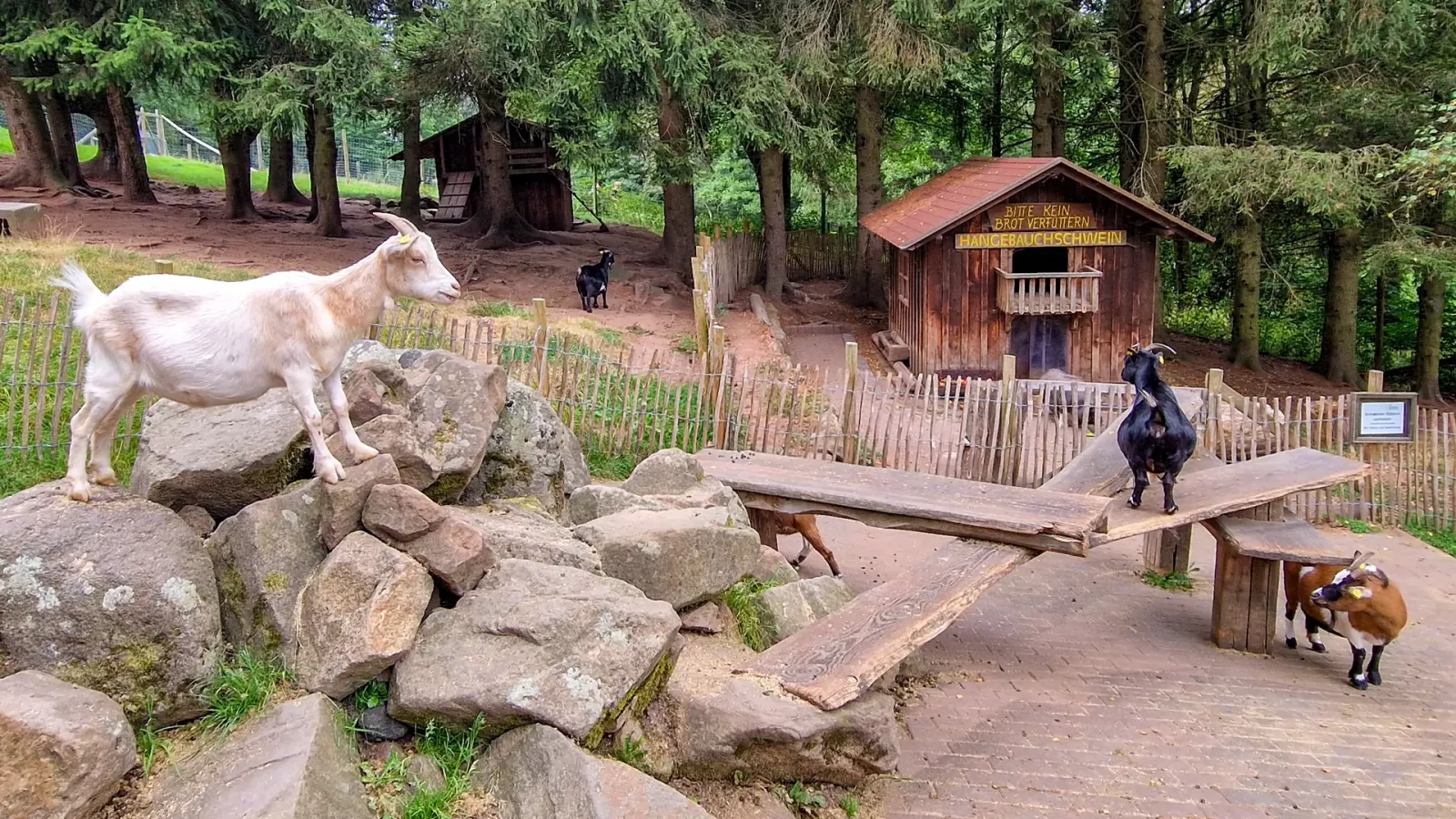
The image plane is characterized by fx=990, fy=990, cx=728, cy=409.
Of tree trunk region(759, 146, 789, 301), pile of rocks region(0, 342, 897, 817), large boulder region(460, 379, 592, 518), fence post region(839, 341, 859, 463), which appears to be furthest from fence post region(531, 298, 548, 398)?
tree trunk region(759, 146, 789, 301)

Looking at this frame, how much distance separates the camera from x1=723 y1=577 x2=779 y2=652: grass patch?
617 centimetres

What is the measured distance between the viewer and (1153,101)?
1739 centimetres

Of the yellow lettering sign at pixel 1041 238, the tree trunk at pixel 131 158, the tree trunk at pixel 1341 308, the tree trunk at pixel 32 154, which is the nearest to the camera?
the yellow lettering sign at pixel 1041 238

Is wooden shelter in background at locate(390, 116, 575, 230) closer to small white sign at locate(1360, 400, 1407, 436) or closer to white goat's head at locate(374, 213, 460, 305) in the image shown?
small white sign at locate(1360, 400, 1407, 436)

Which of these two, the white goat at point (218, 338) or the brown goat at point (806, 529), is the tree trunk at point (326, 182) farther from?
the white goat at point (218, 338)

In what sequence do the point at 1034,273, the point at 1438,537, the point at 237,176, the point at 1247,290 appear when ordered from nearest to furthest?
the point at 1438,537 < the point at 1034,273 < the point at 1247,290 < the point at 237,176

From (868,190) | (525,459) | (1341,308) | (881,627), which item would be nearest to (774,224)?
(868,190)

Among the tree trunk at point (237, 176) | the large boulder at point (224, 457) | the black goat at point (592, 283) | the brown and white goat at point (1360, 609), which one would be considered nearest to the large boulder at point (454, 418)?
the large boulder at point (224, 457)

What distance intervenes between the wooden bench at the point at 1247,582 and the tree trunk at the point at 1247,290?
10.6 metres

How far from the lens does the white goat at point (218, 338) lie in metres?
4.43

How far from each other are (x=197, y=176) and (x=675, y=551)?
2989 centimetres

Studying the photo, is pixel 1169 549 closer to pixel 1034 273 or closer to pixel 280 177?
pixel 1034 273

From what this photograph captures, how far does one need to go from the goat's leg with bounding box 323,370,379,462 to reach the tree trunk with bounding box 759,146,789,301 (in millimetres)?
15977

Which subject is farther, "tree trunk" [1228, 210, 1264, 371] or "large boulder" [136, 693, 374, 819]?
"tree trunk" [1228, 210, 1264, 371]
